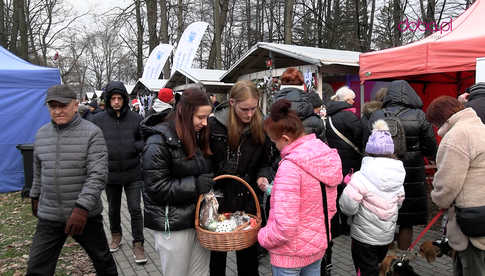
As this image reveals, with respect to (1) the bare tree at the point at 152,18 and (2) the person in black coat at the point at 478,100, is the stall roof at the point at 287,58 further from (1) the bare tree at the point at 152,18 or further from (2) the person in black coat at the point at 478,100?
(1) the bare tree at the point at 152,18

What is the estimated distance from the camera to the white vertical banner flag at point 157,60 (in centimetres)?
1670

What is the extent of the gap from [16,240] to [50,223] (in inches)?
111

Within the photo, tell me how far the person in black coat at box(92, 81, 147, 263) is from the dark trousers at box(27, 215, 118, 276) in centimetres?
116

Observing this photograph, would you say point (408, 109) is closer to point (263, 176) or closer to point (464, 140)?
point (464, 140)

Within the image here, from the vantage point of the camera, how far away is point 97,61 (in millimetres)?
53156

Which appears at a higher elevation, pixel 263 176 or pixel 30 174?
pixel 263 176

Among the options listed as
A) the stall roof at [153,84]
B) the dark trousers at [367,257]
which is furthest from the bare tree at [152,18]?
the dark trousers at [367,257]

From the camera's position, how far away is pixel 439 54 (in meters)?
4.75

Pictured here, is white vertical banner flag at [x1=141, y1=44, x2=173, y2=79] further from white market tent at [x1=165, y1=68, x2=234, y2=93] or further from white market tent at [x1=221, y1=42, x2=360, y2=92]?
white market tent at [x1=221, y1=42, x2=360, y2=92]

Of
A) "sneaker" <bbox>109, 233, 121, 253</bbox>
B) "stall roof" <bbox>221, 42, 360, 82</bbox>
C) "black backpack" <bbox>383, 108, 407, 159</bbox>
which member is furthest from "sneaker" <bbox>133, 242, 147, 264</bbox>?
"stall roof" <bbox>221, 42, 360, 82</bbox>

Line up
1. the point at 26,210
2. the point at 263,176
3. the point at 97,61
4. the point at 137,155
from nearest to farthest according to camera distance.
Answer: the point at 263,176 < the point at 137,155 < the point at 26,210 < the point at 97,61

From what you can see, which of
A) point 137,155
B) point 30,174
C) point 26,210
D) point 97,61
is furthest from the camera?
point 97,61

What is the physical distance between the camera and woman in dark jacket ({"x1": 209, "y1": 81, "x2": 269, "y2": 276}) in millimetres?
2641

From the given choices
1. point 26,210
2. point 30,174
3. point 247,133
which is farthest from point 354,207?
point 30,174
